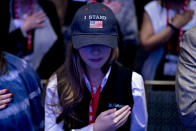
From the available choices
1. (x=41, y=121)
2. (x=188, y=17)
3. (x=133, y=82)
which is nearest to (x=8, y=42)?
(x=41, y=121)

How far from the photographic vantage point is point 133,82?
55.9 inches

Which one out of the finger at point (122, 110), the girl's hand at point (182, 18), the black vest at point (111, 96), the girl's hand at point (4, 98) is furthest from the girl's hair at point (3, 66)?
the girl's hand at point (182, 18)

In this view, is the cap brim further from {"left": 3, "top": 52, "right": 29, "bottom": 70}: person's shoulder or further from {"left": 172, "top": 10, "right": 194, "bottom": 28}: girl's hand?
{"left": 172, "top": 10, "right": 194, "bottom": 28}: girl's hand

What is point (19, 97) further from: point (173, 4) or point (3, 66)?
point (173, 4)

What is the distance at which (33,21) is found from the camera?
7.71 feet

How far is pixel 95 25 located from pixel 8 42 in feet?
3.79

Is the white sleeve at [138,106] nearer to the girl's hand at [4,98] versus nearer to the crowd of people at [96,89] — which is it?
the crowd of people at [96,89]

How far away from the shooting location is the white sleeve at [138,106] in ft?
4.62

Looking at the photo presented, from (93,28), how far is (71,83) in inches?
12.6

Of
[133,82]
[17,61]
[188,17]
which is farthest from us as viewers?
[188,17]

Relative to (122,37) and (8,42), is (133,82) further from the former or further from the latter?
(8,42)

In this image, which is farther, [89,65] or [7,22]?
[7,22]

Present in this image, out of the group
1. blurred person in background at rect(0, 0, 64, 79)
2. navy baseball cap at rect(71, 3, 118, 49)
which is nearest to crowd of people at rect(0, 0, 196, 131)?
navy baseball cap at rect(71, 3, 118, 49)

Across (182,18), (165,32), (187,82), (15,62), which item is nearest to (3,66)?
(15,62)
